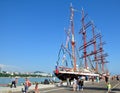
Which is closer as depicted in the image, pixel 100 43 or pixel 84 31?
pixel 84 31

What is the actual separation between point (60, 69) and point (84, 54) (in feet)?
71.8

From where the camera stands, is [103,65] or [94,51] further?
[103,65]

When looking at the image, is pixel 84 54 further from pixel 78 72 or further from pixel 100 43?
pixel 100 43

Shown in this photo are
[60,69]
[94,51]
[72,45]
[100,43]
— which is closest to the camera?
[60,69]

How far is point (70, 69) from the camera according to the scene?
7975cm

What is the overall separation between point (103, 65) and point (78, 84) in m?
93.3

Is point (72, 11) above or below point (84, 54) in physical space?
above

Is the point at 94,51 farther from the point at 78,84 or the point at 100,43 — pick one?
the point at 78,84

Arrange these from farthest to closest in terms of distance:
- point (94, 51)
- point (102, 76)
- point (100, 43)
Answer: point (100, 43) → point (94, 51) → point (102, 76)

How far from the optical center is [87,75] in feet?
281

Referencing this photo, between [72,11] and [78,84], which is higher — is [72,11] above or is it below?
above

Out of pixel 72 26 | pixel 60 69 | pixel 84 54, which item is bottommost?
pixel 60 69

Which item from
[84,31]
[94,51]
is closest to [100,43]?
[94,51]

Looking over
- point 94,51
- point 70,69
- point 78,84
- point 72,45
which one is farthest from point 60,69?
point 78,84
